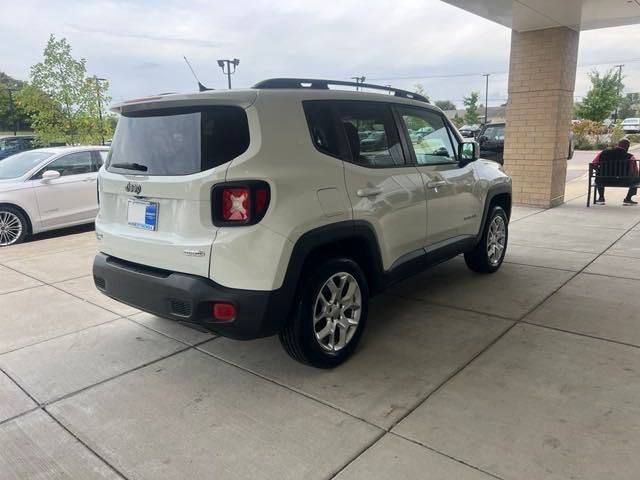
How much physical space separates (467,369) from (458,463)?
1014 mm

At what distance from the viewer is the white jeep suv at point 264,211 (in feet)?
9.37

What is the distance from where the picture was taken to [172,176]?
3002 millimetres

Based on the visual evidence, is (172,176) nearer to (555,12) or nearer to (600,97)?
(555,12)

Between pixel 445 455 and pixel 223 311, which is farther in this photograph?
pixel 223 311

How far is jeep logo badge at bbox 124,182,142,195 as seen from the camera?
3.18 meters

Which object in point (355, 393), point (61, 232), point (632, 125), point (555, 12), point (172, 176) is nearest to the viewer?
point (172, 176)

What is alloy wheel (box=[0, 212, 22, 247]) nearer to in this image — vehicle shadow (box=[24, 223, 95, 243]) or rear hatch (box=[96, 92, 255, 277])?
vehicle shadow (box=[24, 223, 95, 243])

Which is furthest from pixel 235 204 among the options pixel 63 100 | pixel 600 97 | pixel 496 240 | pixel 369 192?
pixel 600 97

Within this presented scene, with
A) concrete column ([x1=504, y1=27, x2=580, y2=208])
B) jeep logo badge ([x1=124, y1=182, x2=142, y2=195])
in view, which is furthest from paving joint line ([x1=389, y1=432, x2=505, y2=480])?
concrete column ([x1=504, y1=27, x2=580, y2=208])

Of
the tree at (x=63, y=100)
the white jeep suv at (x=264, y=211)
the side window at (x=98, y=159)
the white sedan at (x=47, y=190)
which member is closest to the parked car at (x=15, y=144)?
the tree at (x=63, y=100)

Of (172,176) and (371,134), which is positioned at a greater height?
(371,134)

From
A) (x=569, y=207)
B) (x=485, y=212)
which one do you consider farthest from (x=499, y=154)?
(x=485, y=212)

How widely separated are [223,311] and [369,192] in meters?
1.33

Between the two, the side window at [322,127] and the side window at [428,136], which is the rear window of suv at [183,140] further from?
the side window at [428,136]
